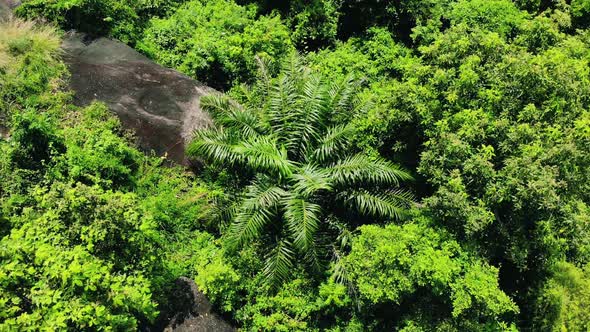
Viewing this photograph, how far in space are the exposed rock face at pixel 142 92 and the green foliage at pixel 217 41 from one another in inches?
33.5

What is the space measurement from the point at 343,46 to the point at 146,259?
26.1ft

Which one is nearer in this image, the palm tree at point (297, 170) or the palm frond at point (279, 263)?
the palm frond at point (279, 263)

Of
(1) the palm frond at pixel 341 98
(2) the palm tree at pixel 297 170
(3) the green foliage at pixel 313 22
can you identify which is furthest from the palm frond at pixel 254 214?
(3) the green foliage at pixel 313 22

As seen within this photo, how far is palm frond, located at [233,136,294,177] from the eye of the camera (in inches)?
355

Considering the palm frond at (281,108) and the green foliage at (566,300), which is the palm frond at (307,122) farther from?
the green foliage at (566,300)

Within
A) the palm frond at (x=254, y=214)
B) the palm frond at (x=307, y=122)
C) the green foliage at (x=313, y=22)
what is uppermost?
the green foliage at (x=313, y=22)

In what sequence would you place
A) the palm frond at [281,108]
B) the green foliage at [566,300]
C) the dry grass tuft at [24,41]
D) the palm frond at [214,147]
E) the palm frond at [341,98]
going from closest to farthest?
1. the green foliage at [566,300]
2. the palm frond at [214,147]
3. the palm frond at [281,108]
4. the palm frond at [341,98]
5. the dry grass tuft at [24,41]

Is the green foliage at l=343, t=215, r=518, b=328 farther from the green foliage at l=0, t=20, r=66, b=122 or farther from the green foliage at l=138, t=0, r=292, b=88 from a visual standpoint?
the green foliage at l=0, t=20, r=66, b=122

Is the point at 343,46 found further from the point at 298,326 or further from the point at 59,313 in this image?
the point at 59,313

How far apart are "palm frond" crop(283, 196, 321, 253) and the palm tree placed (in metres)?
0.02

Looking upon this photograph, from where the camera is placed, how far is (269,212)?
8.92 m

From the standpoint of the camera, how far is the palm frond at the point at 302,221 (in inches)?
336

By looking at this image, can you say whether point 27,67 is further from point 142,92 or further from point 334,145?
point 334,145

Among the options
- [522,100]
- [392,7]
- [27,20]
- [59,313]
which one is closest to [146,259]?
[59,313]
